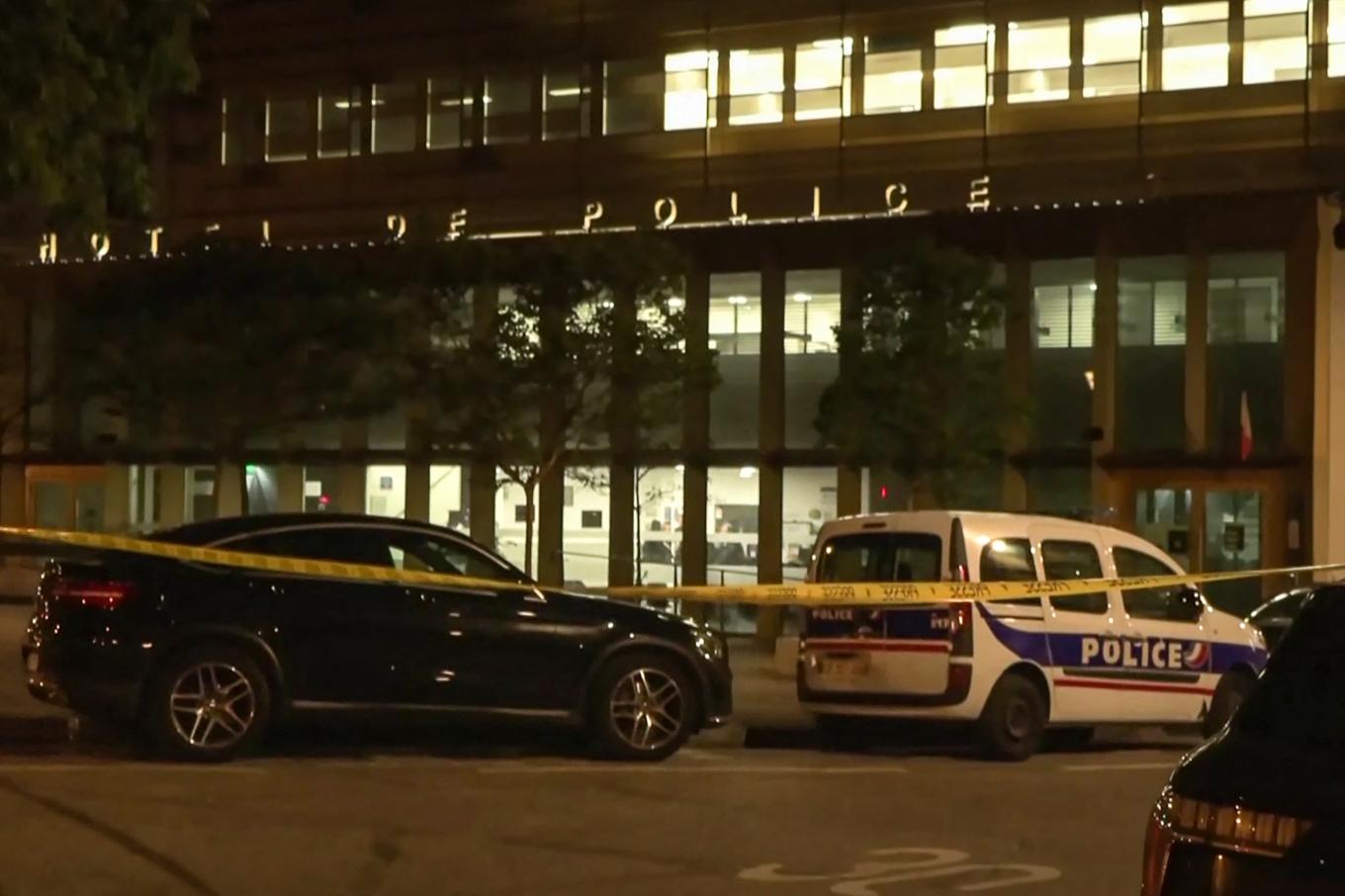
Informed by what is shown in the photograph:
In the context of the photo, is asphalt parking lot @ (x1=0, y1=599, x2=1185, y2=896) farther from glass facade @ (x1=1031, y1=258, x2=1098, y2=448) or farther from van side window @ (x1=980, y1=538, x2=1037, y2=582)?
glass facade @ (x1=1031, y1=258, x2=1098, y2=448)

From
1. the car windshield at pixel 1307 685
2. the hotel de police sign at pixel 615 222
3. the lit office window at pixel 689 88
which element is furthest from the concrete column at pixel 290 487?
the car windshield at pixel 1307 685

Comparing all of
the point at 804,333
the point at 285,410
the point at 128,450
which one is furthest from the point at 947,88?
the point at 128,450

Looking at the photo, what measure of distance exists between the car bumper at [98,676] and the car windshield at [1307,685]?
8.30 meters

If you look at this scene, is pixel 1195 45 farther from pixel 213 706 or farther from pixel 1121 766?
pixel 213 706

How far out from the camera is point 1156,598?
15023 mm

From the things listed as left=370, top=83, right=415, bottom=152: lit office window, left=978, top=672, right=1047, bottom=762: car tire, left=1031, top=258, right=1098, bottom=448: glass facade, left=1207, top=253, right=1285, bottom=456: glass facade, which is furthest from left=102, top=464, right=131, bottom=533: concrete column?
left=978, top=672, right=1047, bottom=762: car tire

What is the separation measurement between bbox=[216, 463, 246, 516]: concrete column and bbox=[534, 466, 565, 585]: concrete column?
5.23 metres

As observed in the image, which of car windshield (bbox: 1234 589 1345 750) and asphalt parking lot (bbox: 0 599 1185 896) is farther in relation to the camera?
asphalt parking lot (bbox: 0 599 1185 896)

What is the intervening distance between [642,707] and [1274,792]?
8610 millimetres

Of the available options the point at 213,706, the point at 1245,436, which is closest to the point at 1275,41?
the point at 1245,436

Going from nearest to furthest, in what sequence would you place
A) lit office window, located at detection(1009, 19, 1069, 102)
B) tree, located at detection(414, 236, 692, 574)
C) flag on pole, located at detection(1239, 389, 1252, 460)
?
tree, located at detection(414, 236, 692, 574) → flag on pole, located at detection(1239, 389, 1252, 460) → lit office window, located at detection(1009, 19, 1069, 102)

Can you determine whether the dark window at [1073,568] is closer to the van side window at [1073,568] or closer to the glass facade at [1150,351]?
the van side window at [1073,568]

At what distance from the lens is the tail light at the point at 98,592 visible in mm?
11883

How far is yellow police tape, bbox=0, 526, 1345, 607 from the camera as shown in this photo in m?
12.2
